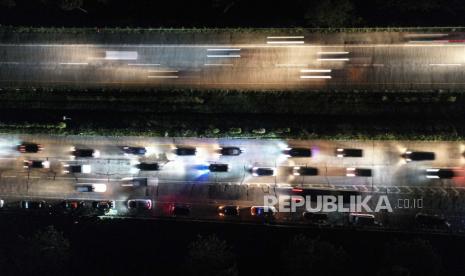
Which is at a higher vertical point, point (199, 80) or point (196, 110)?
point (199, 80)

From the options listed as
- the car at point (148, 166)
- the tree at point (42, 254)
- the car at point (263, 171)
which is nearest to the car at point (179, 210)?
the car at point (148, 166)

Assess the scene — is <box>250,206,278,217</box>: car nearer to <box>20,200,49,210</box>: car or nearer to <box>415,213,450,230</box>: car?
<box>415,213,450,230</box>: car

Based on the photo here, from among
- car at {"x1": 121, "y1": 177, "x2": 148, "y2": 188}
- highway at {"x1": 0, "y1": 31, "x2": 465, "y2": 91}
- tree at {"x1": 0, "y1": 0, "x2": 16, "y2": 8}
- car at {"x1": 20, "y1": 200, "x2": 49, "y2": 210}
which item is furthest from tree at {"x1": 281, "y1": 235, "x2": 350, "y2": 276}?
tree at {"x1": 0, "y1": 0, "x2": 16, "y2": 8}

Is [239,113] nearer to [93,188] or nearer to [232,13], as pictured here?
[232,13]

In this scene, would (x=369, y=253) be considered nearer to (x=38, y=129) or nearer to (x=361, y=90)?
(x=361, y=90)

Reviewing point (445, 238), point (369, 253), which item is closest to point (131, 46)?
point (369, 253)

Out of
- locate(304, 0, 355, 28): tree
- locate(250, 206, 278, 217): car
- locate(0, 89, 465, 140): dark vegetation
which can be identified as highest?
locate(304, 0, 355, 28): tree
